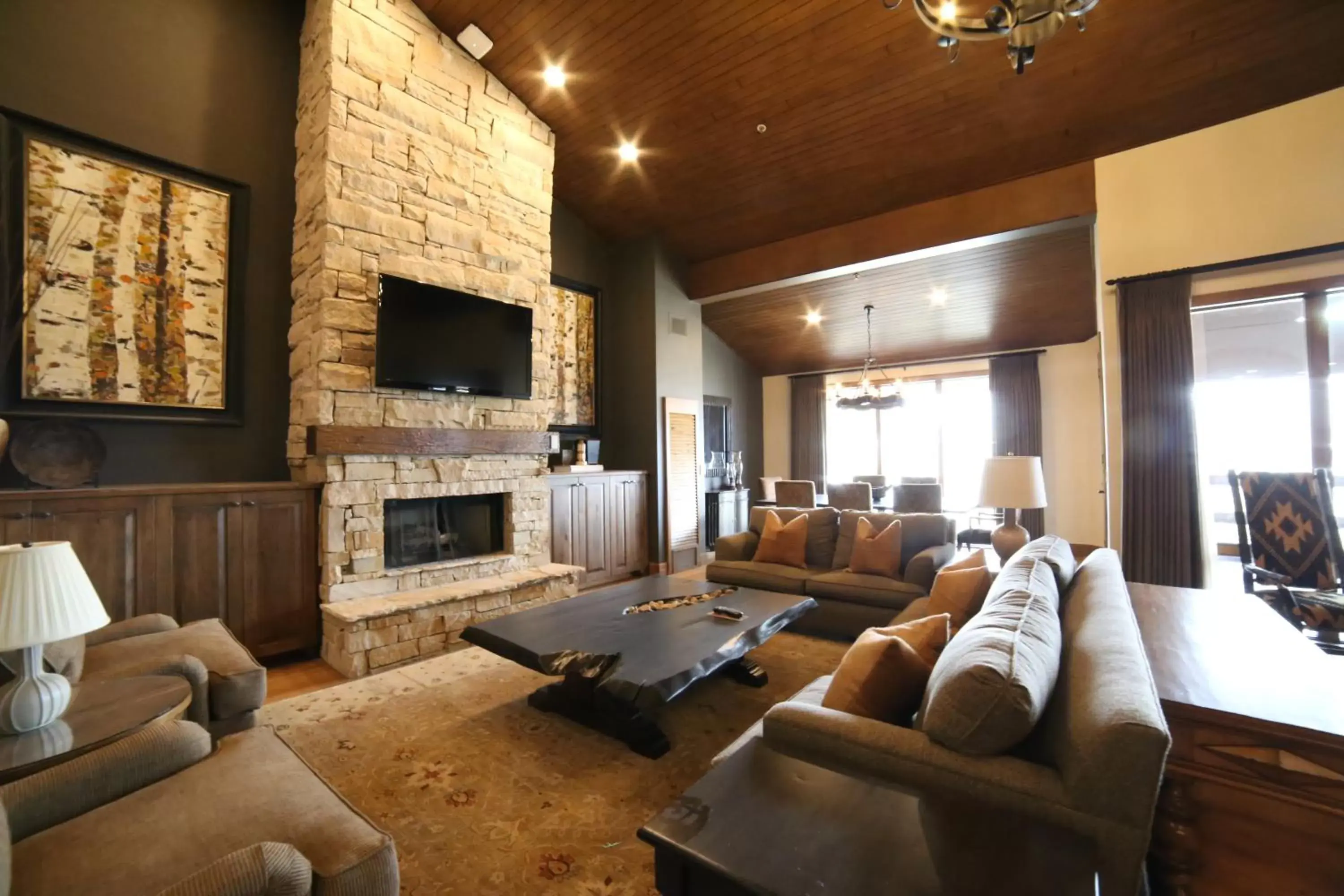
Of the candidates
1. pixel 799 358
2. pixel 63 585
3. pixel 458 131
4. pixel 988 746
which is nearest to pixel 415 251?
pixel 458 131

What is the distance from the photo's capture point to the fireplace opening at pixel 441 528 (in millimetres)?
4148

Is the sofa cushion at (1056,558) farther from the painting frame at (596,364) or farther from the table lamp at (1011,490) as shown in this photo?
the painting frame at (596,364)

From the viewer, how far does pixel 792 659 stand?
350cm

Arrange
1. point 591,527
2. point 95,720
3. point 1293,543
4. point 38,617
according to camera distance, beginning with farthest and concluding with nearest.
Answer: point 591,527 → point 1293,543 → point 95,720 → point 38,617

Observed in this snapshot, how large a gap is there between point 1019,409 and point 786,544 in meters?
5.15

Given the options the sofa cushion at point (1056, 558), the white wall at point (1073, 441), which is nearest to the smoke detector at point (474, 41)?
the sofa cushion at point (1056, 558)

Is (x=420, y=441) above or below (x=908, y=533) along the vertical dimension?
above

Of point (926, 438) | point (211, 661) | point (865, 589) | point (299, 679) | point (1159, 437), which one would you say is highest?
point (926, 438)

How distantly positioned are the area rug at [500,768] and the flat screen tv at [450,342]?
1.97 m

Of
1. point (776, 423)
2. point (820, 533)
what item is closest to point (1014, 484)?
point (820, 533)

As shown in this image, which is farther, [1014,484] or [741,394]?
[741,394]

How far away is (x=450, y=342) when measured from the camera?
417 centimetres

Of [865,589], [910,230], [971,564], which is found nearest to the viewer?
[971,564]

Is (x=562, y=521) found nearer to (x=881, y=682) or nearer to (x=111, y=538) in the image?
(x=111, y=538)
